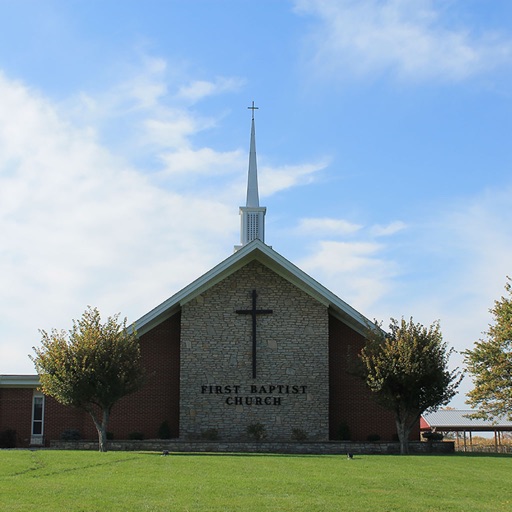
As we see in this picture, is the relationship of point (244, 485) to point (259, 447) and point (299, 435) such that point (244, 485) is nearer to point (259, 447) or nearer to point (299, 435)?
point (259, 447)

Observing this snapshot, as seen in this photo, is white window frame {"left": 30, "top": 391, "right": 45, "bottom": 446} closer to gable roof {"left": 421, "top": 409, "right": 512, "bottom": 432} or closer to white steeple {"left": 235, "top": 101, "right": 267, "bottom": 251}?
white steeple {"left": 235, "top": 101, "right": 267, "bottom": 251}

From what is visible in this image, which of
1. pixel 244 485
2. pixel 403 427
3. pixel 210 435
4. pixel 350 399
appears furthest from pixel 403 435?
Result: pixel 244 485

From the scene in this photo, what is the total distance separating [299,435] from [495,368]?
786 cm

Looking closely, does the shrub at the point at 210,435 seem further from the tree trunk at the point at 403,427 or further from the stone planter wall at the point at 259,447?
the tree trunk at the point at 403,427

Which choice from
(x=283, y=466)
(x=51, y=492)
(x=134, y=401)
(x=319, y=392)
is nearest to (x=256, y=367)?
(x=319, y=392)

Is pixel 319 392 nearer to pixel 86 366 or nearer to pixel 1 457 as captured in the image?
pixel 86 366

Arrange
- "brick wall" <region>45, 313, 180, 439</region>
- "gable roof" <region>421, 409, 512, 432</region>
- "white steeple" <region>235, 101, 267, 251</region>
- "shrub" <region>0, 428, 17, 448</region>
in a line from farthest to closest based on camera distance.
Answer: "gable roof" <region>421, 409, 512, 432</region>
"white steeple" <region>235, 101, 267, 251</region>
"brick wall" <region>45, 313, 180, 439</region>
"shrub" <region>0, 428, 17, 448</region>

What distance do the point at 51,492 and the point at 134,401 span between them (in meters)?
17.7

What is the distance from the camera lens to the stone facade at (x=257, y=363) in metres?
29.5

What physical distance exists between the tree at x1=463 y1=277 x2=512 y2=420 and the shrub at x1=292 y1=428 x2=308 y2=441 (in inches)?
278

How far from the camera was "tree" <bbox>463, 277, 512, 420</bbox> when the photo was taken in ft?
99.7

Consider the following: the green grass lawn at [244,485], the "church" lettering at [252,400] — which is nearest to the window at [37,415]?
the "church" lettering at [252,400]

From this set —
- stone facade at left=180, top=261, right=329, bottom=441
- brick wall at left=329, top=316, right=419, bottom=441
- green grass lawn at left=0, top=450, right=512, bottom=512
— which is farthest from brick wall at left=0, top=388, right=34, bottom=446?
brick wall at left=329, top=316, right=419, bottom=441

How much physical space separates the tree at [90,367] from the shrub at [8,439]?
542 centimetres
